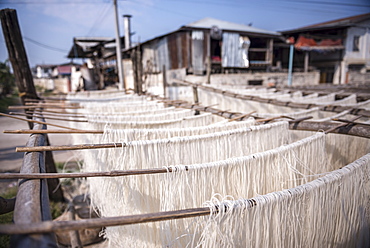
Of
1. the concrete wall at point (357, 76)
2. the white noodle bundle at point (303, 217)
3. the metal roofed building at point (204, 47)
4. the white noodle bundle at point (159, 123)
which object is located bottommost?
the white noodle bundle at point (303, 217)

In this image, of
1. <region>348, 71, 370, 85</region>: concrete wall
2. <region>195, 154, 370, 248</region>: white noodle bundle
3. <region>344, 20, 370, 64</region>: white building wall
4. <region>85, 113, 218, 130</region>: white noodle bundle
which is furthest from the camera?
<region>348, 71, 370, 85</region>: concrete wall

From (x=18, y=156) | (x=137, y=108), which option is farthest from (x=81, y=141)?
(x=18, y=156)

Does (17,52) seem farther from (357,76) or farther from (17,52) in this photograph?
(357,76)

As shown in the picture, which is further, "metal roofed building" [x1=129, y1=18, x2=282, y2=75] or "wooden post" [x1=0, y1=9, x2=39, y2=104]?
"metal roofed building" [x1=129, y1=18, x2=282, y2=75]

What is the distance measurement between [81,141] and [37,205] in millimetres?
2481

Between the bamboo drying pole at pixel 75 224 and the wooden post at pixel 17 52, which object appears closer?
the bamboo drying pole at pixel 75 224

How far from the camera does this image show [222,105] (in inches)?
245

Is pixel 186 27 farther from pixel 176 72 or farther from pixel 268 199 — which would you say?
pixel 268 199

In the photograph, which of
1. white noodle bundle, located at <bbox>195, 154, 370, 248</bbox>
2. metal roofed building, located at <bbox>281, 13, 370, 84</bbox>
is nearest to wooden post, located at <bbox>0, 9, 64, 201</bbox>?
white noodle bundle, located at <bbox>195, 154, 370, 248</bbox>

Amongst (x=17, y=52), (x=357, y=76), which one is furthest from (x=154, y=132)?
(x=357, y=76)

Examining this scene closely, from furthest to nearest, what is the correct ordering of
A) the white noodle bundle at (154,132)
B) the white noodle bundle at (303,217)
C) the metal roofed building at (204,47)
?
the metal roofed building at (204,47), the white noodle bundle at (154,132), the white noodle bundle at (303,217)

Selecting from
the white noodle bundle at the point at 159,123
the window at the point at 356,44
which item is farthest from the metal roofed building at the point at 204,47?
the white noodle bundle at the point at 159,123

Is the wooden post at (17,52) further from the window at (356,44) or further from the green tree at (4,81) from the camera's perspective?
the window at (356,44)

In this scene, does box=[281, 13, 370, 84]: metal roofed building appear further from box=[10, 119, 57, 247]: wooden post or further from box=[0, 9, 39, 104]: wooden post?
box=[10, 119, 57, 247]: wooden post
